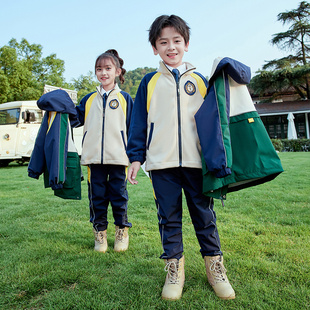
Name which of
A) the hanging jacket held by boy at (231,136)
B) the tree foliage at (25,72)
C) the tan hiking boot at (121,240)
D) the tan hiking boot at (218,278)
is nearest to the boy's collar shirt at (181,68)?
the hanging jacket held by boy at (231,136)

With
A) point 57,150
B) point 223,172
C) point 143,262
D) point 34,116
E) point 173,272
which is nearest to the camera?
point 223,172

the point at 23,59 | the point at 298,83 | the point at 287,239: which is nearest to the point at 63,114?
the point at 287,239

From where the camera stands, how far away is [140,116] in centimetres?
203

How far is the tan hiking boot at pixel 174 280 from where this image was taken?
5.74 ft

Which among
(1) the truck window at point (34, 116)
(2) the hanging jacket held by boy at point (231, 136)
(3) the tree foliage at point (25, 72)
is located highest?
(3) the tree foliage at point (25, 72)

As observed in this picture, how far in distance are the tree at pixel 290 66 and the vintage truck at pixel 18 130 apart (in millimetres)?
19734

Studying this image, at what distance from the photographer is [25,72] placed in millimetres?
20500

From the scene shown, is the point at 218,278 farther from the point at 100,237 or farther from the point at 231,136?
the point at 100,237

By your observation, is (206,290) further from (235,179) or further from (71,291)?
(71,291)

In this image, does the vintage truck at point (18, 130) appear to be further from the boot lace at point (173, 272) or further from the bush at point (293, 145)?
the bush at point (293, 145)

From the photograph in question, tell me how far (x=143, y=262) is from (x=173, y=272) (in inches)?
18.1

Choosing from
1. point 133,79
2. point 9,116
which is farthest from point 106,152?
point 133,79

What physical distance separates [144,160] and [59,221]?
2.03 metres

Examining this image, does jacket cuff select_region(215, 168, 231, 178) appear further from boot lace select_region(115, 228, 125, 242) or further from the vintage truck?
the vintage truck
